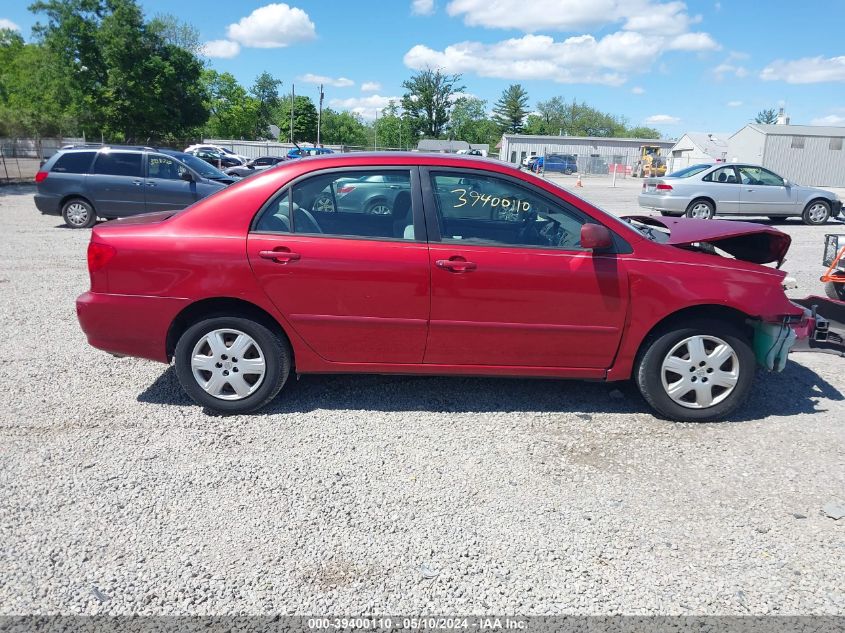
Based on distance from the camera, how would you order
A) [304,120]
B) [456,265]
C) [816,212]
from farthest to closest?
[304,120] → [816,212] → [456,265]

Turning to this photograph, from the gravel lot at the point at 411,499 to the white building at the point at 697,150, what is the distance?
4882 cm

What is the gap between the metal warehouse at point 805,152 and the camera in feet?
135

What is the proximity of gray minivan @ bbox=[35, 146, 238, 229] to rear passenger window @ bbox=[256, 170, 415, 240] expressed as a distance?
9.24m

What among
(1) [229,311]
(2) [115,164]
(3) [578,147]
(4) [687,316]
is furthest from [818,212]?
(3) [578,147]

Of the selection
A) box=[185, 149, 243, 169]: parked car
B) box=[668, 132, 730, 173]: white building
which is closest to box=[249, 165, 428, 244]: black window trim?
box=[185, 149, 243, 169]: parked car

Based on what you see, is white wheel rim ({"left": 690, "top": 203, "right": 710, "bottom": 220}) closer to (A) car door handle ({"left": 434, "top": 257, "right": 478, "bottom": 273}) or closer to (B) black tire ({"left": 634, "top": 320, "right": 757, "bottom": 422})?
(B) black tire ({"left": 634, "top": 320, "right": 757, "bottom": 422})

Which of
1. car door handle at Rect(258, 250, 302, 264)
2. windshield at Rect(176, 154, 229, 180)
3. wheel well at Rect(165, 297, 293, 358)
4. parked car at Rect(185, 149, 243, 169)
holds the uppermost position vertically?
parked car at Rect(185, 149, 243, 169)

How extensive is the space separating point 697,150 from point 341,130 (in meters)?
56.4

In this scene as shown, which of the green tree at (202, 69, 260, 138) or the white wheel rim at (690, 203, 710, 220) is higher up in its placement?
the green tree at (202, 69, 260, 138)

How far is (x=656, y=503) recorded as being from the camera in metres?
3.33

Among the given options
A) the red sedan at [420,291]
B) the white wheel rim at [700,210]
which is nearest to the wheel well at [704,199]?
the white wheel rim at [700,210]

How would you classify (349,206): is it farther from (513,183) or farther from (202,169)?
(202,169)

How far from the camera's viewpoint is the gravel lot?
8.72 feet

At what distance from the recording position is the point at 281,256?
400 cm
